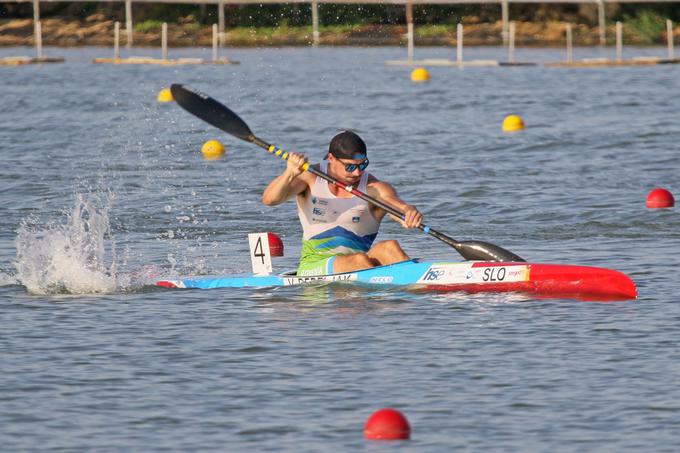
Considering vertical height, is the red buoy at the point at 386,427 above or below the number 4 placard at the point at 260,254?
below

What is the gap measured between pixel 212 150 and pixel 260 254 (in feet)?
37.0

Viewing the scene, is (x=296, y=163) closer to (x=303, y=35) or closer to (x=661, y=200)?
(x=661, y=200)

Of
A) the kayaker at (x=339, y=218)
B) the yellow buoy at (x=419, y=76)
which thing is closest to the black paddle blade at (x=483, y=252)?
the kayaker at (x=339, y=218)

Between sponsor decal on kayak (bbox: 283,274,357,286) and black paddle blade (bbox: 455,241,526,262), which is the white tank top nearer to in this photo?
sponsor decal on kayak (bbox: 283,274,357,286)

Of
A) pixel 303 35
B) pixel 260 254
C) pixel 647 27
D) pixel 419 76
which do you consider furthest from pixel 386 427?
pixel 303 35

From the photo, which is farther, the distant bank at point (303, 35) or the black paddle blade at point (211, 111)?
the distant bank at point (303, 35)

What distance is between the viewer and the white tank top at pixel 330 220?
12289 mm

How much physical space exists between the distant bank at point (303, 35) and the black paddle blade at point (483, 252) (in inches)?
1699

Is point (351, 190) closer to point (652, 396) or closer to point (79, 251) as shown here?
point (79, 251)

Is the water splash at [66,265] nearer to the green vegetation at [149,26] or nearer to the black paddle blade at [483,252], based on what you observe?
the black paddle blade at [483,252]

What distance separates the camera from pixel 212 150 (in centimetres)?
2358

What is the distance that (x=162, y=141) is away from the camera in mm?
26047

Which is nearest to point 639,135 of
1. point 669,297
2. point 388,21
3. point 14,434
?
point 669,297

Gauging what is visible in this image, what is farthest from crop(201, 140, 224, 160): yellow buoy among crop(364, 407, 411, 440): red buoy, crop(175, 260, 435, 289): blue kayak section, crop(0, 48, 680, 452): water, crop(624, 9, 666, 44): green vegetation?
crop(624, 9, 666, 44): green vegetation
